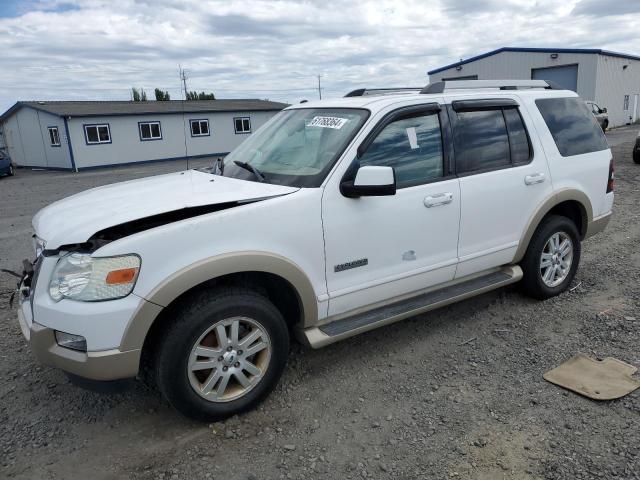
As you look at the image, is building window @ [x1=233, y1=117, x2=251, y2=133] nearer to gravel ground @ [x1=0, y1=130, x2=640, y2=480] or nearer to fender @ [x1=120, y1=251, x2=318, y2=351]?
gravel ground @ [x1=0, y1=130, x2=640, y2=480]

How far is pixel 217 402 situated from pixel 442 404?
1.44m

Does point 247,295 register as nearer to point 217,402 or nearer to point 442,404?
point 217,402

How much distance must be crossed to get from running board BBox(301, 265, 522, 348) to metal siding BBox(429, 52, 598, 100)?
30768 mm

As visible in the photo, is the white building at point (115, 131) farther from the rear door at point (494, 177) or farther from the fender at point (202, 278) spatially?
the fender at point (202, 278)

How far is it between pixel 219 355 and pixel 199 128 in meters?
29.4

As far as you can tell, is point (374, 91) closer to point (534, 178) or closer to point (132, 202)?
point (534, 178)

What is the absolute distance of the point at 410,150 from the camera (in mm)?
3734

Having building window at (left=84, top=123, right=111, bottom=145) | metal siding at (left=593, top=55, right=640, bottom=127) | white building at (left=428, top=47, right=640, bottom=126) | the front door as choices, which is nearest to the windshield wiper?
the front door

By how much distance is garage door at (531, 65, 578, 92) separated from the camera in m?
30.6

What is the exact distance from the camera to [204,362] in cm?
299

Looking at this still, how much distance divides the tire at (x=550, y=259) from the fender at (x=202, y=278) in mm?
2424

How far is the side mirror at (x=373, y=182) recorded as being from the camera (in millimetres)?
3176

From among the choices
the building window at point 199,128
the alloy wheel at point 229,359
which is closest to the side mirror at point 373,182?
the alloy wheel at point 229,359

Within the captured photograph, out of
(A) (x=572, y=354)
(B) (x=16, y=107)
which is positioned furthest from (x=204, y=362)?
(B) (x=16, y=107)
